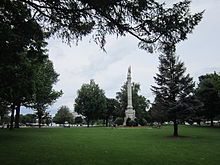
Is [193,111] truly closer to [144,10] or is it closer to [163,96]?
[163,96]

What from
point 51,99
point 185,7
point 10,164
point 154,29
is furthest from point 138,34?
point 51,99

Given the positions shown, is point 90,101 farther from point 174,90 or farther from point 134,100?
point 174,90

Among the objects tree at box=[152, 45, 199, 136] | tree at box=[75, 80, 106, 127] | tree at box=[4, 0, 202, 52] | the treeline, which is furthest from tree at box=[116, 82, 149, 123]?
tree at box=[4, 0, 202, 52]

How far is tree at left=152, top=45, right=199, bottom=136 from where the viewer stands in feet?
72.7

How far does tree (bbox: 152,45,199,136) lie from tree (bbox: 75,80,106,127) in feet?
116

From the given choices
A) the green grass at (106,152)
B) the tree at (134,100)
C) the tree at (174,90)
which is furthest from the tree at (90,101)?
the green grass at (106,152)

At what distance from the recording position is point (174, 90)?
73.6 feet

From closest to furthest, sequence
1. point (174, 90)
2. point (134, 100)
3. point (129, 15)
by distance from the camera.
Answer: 1. point (129, 15)
2. point (174, 90)
3. point (134, 100)

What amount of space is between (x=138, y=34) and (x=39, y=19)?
4.28m

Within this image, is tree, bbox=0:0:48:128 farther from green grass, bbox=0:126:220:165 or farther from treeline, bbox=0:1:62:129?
green grass, bbox=0:126:220:165

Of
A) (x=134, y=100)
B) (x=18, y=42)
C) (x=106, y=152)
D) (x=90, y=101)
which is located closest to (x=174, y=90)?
(x=106, y=152)

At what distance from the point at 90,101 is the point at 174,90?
37267 millimetres

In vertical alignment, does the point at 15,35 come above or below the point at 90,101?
above

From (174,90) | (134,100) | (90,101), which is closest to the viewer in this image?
(174,90)
